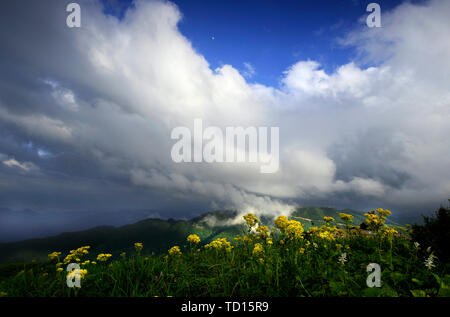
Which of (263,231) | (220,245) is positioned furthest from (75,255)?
(263,231)

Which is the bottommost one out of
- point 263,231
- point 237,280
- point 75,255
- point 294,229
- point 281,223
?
point 237,280

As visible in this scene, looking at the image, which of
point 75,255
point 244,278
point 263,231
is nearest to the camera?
point 244,278

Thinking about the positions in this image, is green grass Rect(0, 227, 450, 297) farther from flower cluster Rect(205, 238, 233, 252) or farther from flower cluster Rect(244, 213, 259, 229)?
flower cluster Rect(205, 238, 233, 252)

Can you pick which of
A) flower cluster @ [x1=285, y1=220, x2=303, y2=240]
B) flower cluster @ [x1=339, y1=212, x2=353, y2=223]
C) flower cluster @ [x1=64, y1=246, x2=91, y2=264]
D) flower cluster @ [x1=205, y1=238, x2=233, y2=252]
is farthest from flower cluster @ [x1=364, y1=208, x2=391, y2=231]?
flower cluster @ [x1=64, y1=246, x2=91, y2=264]

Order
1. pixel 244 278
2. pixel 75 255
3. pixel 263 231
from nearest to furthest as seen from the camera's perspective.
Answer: pixel 244 278
pixel 75 255
pixel 263 231

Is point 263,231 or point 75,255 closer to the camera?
point 75,255

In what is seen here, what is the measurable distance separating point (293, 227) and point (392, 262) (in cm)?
280

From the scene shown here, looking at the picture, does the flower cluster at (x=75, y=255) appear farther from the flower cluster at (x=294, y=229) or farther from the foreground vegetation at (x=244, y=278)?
the flower cluster at (x=294, y=229)

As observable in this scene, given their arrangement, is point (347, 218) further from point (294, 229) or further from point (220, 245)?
point (220, 245)

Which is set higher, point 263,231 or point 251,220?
point 251,220

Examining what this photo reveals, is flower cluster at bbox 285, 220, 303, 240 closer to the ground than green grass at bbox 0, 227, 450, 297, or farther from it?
farther from it
